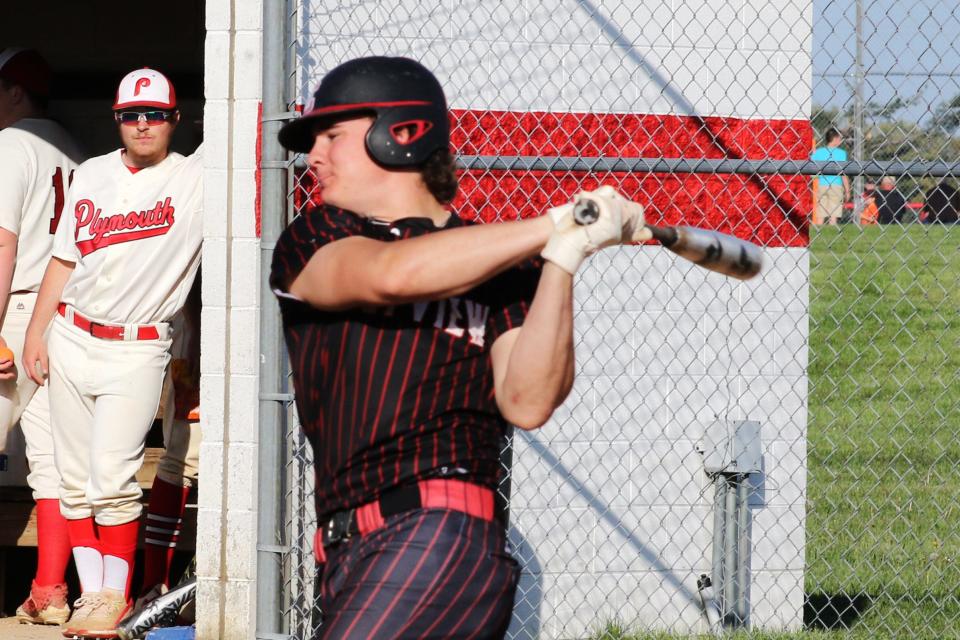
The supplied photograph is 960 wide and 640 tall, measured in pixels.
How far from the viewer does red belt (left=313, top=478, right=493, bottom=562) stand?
228 centimetres

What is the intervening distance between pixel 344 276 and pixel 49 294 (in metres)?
3.34

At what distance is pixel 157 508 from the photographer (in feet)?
17.8

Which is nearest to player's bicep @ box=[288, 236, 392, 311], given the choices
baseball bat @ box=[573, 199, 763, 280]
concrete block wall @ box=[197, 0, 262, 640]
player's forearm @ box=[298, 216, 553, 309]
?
player's forearm @ box=[298, 216, 553, 309]

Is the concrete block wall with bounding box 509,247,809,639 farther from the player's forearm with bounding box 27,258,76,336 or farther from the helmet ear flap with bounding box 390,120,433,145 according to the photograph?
the helmet ear flap with bounding box 390,120,433,145

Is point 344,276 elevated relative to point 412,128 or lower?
lower

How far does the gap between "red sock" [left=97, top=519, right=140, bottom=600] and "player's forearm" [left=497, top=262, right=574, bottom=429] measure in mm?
3130

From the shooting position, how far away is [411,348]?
2.31m

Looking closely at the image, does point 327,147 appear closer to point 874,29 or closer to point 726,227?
point 726,227

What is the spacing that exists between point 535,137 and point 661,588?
184 cm

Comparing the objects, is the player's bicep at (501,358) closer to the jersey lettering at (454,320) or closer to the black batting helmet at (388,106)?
the jersey lettering at (454,320)

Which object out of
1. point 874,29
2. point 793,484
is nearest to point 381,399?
point 793,484

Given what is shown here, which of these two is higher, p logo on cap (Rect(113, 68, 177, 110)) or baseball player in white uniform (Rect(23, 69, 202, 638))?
p logo on cap (Rect(113, 68, 177, 110))

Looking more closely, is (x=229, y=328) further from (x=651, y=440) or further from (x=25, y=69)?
(x=25, y=69)

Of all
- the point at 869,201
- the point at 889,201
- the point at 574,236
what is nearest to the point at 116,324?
the point at 574,236
